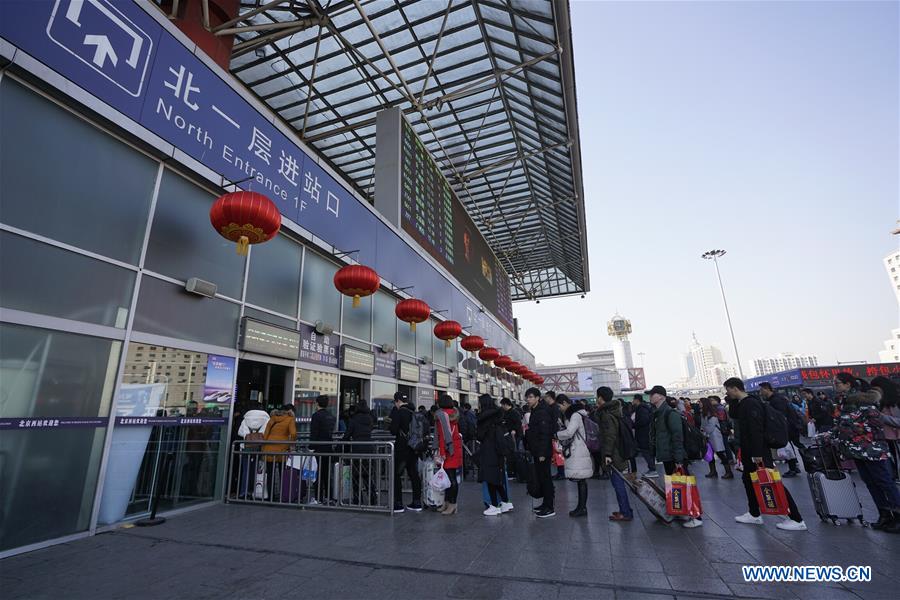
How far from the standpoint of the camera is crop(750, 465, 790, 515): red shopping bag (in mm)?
4594

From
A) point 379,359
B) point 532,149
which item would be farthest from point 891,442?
point 532,149

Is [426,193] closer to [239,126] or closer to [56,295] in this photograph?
[239,126]

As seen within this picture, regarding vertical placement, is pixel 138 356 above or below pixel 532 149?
Answer: below

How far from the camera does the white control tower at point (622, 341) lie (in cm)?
9794

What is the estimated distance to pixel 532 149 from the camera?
18938mm

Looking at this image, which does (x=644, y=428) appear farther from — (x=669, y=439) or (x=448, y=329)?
(x=448, y=329)

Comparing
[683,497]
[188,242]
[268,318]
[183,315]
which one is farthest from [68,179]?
[683,497]

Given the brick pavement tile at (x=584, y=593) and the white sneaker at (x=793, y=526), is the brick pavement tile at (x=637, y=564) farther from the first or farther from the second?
the white sneaker at (x=793, y=526)

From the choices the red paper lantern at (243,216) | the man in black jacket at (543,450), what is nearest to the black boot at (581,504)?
the man in black jacket at (543,450)

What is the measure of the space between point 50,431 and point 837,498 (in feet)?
28.2

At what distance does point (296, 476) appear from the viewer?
6.50m

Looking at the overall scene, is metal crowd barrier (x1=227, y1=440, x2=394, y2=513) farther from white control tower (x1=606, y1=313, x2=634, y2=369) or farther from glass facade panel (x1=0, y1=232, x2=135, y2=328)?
white control tower (x1=606, y1=313, x2=634, y2=369)

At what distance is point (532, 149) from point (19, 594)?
1940 cm

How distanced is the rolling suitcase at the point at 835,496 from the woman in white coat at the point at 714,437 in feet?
13.4
